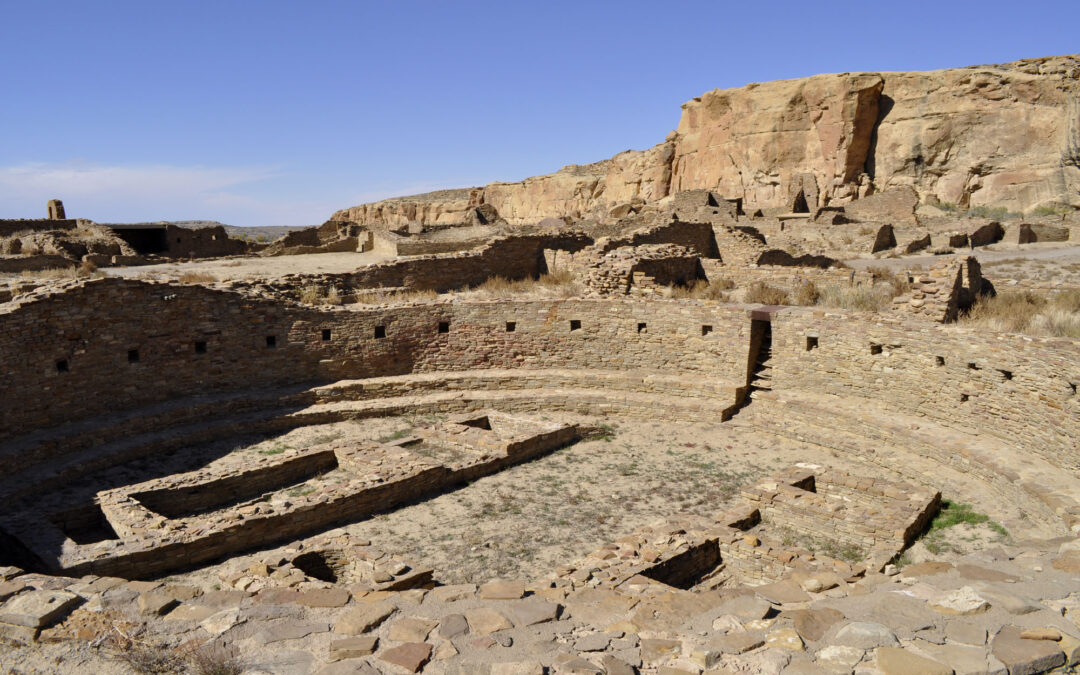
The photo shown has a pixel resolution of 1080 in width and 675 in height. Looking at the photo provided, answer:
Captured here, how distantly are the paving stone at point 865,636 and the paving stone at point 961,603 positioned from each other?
1.54 ft

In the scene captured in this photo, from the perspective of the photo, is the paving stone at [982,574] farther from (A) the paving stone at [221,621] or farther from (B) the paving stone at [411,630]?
(A) the paving stone at [221,621]

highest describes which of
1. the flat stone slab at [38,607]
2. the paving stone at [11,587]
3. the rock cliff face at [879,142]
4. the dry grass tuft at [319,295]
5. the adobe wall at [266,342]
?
the rock cliff face at [879,142]

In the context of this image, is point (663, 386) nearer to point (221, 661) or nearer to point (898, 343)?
point (898, 343)

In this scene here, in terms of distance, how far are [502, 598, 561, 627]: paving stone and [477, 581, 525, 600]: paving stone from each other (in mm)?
132

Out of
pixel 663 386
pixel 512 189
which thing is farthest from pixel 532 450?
pixel 512 189

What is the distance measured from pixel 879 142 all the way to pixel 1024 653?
3788 centimetres

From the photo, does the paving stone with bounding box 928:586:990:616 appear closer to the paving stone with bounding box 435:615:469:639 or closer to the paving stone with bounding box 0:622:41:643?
the paving stone with bounding box 435:615:469:639

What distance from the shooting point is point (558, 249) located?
18.0 meters

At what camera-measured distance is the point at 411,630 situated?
4.31 m

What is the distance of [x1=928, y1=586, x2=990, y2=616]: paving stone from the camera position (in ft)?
13.5

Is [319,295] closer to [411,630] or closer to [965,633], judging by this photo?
[411,630]

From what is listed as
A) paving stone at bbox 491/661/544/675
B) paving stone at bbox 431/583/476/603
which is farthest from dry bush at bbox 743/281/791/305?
paving stone at bbox 491/661/544/675

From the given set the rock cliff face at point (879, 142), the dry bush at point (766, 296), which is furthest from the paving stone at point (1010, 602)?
the rock cliff face at point (879, 142)

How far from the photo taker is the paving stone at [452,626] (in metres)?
4.29
